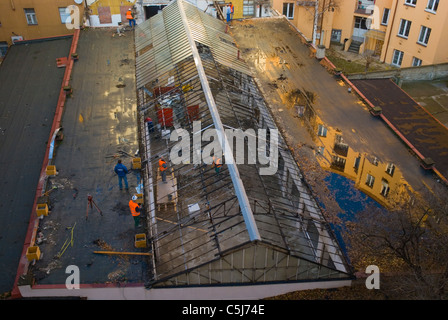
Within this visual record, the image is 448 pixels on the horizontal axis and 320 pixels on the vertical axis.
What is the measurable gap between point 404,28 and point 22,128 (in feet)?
130

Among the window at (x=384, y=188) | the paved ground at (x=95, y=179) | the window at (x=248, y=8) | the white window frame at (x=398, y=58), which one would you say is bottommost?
the white window frame at (x=398, y=58)

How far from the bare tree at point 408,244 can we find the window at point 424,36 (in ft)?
89.6

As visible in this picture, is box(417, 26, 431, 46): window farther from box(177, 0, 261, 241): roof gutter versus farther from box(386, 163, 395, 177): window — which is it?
box(177, 0, 261, 241): roof gutter

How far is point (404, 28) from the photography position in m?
47.9

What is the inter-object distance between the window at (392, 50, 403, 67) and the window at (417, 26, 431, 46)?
3314mm

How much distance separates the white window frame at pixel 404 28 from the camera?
47.2m

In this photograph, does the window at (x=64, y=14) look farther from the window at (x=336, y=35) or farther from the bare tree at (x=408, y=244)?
the bare tree at (x=408, y=244)

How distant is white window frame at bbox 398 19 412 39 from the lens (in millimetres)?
47197

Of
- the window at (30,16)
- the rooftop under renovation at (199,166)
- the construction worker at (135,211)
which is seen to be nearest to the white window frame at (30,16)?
the window at (30,16)

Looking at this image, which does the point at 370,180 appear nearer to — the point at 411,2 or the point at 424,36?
the point at 424,36

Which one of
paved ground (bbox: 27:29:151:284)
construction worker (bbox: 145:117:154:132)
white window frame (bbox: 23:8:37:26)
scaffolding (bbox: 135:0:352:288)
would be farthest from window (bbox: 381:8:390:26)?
white window frame (bbox: 23:8:37:26)

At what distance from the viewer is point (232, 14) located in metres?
47.4

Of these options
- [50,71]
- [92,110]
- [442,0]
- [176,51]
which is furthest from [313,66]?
[50,71]

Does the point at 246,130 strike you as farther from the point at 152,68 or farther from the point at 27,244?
the point at 27,244
